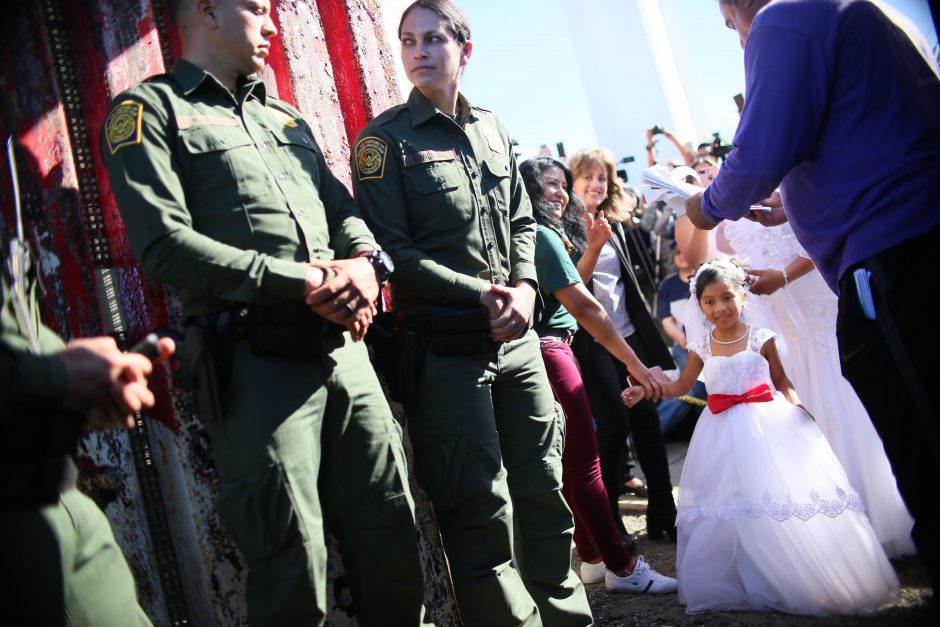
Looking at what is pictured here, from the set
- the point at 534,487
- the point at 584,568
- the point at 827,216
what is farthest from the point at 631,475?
the point at 827,216

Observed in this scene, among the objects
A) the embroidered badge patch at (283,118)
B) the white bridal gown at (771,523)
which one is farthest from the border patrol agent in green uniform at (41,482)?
the white bridal gown at (771,523)

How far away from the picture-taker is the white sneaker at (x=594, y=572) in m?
3.69

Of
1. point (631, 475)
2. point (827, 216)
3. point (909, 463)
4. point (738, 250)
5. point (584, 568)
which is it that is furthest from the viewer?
point (631, 475)

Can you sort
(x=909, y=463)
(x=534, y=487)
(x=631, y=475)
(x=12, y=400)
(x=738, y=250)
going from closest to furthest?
(x=12, y=400), (x=909, y=463), (x=534, y=487), (x=738, y=250), (x=631, y=475)

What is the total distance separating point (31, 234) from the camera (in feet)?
7.59

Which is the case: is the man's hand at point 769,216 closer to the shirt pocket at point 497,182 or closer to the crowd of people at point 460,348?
the crowd of people at point 460,348

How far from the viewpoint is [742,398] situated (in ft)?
11.1

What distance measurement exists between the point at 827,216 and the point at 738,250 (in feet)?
6.28

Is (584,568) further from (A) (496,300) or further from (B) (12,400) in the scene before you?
(B) (12,400)

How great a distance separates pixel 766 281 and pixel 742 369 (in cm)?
55

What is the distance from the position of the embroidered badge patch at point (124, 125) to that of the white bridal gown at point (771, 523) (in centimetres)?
245

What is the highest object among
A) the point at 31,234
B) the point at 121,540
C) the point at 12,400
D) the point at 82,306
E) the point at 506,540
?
the point at 31,234

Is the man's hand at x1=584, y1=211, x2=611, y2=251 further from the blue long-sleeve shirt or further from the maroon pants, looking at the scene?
the blue long-sleeve shirt

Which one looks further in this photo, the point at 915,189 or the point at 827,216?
the point at 827,216
